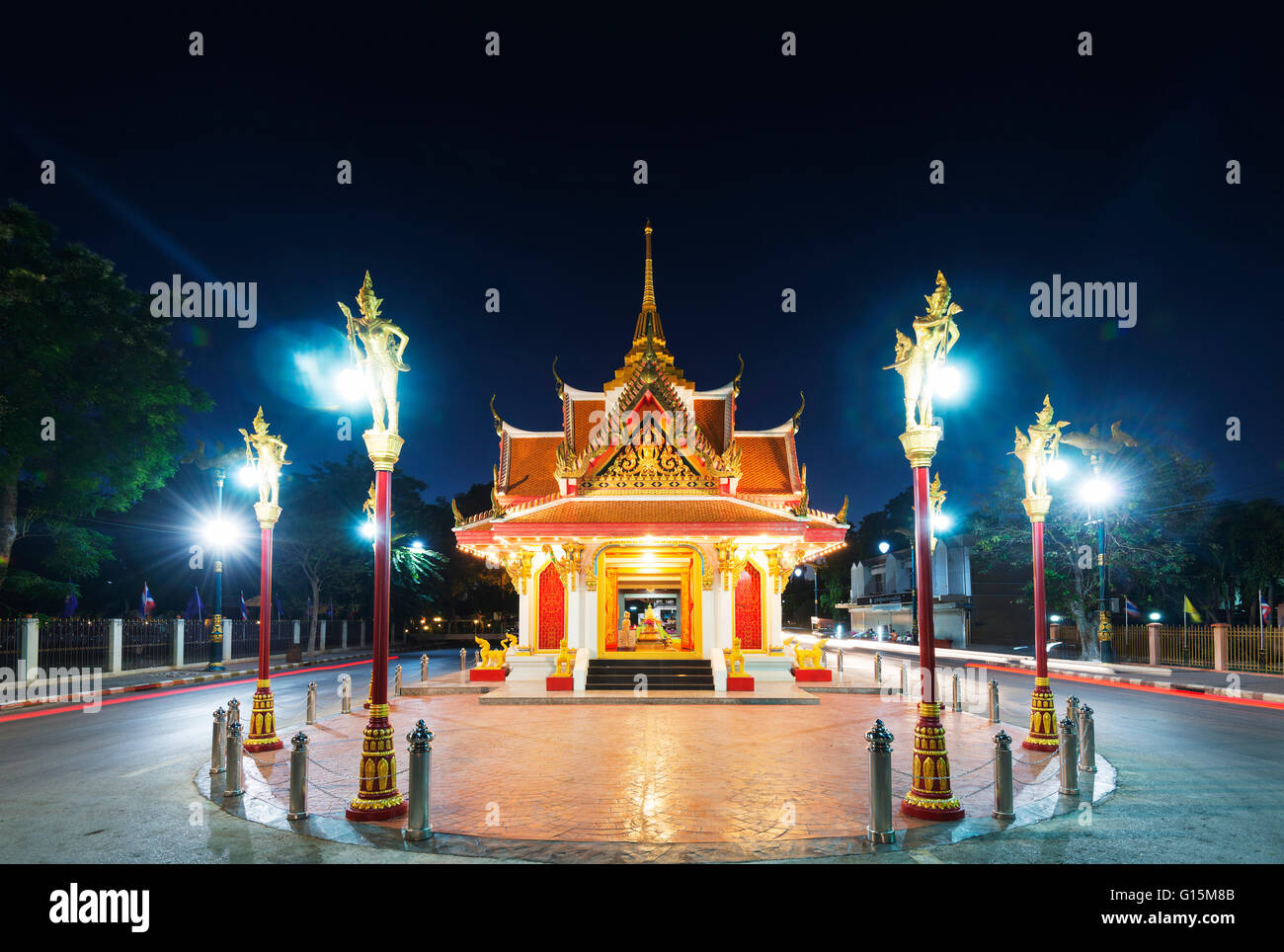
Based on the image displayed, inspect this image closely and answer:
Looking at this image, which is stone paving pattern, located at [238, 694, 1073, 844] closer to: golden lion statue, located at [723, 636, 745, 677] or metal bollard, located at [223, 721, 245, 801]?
metal bollard, located at [223, 721, 245, 801]

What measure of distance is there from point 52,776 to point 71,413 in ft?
71.0

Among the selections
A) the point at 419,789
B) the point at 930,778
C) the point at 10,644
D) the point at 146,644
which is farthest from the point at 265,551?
the point at 146,644

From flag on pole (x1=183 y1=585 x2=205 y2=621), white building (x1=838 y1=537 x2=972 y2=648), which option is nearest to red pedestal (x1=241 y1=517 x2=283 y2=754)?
flag on pole (x1=183 y1=585 x2=205 y2=621)

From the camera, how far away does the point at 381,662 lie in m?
8.07

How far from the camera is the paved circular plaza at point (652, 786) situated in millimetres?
6723

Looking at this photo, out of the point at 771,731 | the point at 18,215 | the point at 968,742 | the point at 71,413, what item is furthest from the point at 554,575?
the point at 18,215

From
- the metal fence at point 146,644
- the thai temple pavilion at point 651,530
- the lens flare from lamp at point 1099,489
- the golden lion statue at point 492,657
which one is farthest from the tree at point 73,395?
the lens flare from lamp at point 1099,489

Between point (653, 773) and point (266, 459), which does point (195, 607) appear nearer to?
point (266, 459)

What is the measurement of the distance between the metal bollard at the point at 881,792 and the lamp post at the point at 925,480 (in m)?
1.10

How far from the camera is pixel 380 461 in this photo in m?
8.40

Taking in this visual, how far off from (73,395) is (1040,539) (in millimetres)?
30237

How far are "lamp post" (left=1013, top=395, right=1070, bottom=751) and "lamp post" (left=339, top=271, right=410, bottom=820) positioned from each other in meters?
8.55

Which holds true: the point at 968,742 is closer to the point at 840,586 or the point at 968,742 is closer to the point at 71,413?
the point at 71,413

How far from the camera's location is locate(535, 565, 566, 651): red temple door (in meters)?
22.0
